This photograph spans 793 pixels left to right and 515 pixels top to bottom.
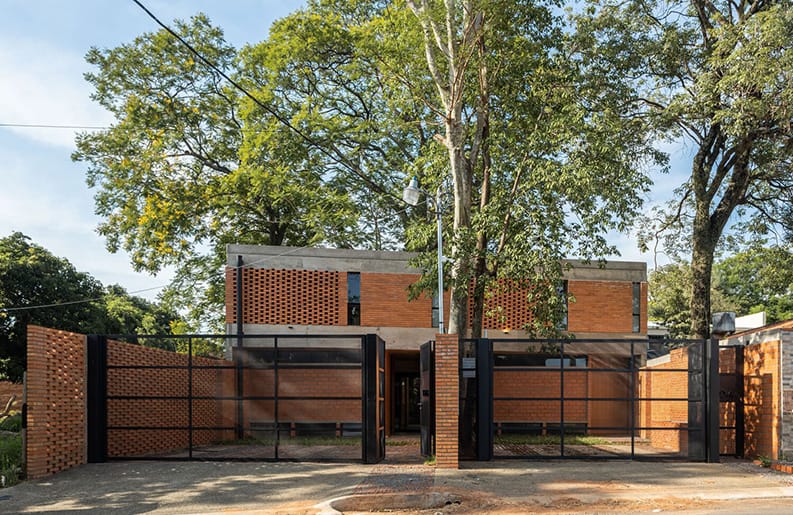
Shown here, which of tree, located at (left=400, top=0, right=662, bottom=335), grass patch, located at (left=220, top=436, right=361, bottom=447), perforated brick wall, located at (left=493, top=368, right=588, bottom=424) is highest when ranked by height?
tree, located at (left=400, top=0, right=662, bottom=335)

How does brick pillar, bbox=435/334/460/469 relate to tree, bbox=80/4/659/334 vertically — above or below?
below

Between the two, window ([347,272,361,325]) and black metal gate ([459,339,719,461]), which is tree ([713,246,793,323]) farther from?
window ([347,272,361,325])

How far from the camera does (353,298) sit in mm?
21406

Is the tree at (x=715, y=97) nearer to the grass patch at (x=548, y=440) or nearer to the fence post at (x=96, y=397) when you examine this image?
the grass patch at (x=548, y=440)

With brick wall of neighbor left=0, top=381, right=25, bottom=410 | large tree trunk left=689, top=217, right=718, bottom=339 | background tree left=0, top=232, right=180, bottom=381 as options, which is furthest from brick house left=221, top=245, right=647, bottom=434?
brick wall of neighbor left=0, top=381, right=25, bottom=410

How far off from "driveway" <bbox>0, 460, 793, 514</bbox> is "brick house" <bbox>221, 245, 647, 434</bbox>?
26.1 ft

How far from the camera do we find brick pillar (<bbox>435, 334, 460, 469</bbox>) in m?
12.6

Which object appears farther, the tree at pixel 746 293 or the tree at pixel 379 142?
the tree at pixel 746 293

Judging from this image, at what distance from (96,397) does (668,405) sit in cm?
1342

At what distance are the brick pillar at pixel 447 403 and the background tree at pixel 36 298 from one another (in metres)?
19.8

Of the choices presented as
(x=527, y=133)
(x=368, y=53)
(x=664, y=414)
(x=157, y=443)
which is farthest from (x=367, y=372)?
(x=368, y=53)

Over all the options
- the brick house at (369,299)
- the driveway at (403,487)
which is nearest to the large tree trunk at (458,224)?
the driveway at (403,487)

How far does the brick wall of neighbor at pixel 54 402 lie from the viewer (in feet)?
38.5

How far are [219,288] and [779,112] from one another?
64.3ft
